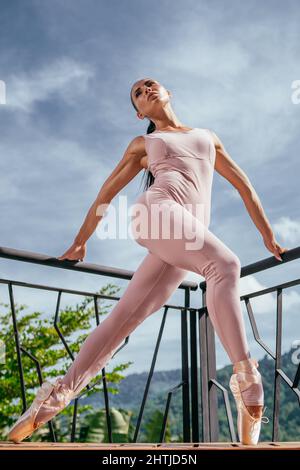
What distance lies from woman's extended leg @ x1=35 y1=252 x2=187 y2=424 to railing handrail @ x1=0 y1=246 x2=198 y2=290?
43 centimetres

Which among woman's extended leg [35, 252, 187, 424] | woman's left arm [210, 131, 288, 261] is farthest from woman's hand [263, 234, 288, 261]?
woman's extended leg [35, 252, 187, 424]

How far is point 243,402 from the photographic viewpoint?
4.77 feet

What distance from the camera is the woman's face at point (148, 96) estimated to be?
2.03m

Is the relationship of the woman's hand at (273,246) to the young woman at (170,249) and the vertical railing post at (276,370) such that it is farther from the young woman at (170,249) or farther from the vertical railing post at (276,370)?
the vertical railing post at (276,370)

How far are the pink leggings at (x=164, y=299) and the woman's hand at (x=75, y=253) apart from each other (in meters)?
0.39

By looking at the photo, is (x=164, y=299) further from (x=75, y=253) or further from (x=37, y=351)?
(x=37, y=351)

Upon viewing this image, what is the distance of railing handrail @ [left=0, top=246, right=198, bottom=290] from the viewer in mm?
1981

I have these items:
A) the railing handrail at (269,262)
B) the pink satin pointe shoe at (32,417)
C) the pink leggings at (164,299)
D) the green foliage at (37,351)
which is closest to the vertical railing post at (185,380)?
the railing handrail at (269,262)

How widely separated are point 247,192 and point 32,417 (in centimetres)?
111

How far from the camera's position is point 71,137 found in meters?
7.82

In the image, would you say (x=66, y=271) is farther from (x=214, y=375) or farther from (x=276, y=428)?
(x=276, y=428)

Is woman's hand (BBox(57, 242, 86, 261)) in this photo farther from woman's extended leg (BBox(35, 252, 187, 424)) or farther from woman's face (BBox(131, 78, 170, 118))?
woman's face (BBox(131, 78, 170, 118))

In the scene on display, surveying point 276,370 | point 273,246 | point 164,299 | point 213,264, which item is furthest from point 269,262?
point 213,264

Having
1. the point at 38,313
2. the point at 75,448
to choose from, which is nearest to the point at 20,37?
the point at 38,313
